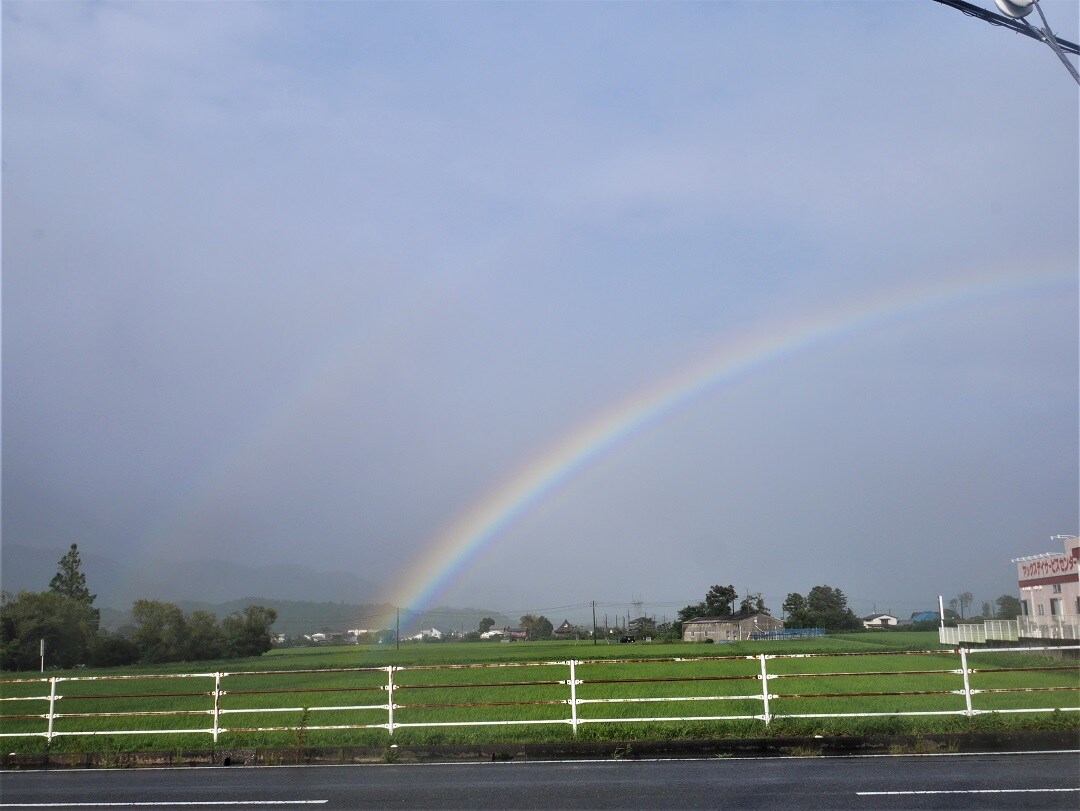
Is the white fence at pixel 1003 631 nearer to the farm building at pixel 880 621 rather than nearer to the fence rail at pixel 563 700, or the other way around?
the fence rail at pixel 563 700

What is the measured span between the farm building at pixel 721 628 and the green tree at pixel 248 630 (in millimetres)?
50616

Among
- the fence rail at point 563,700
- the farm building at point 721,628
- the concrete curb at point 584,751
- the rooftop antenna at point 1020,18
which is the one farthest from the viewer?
the farm building at point 721,628

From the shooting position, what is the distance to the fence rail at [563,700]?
14320 mm

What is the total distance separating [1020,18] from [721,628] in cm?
11989

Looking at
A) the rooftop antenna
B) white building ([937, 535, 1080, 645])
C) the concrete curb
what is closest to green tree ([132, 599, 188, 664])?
white building ([937, 535, 1080, 645])

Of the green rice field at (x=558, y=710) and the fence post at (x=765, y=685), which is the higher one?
the fence post at (x=765, y=685)

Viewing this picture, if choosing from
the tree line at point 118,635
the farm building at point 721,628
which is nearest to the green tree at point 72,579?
the tree line at point 118,635

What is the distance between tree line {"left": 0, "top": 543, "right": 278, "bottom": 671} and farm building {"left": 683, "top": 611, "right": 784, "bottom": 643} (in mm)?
53154

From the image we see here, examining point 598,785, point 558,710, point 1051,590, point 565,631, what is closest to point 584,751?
point 598,785

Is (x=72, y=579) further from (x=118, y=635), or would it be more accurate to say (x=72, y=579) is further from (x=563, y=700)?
(x=563, y=700)

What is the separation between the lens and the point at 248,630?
103m

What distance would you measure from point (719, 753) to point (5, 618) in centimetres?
8767

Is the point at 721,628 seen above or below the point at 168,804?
below

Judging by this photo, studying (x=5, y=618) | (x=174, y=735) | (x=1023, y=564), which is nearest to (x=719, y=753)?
(x=174, y=735)
